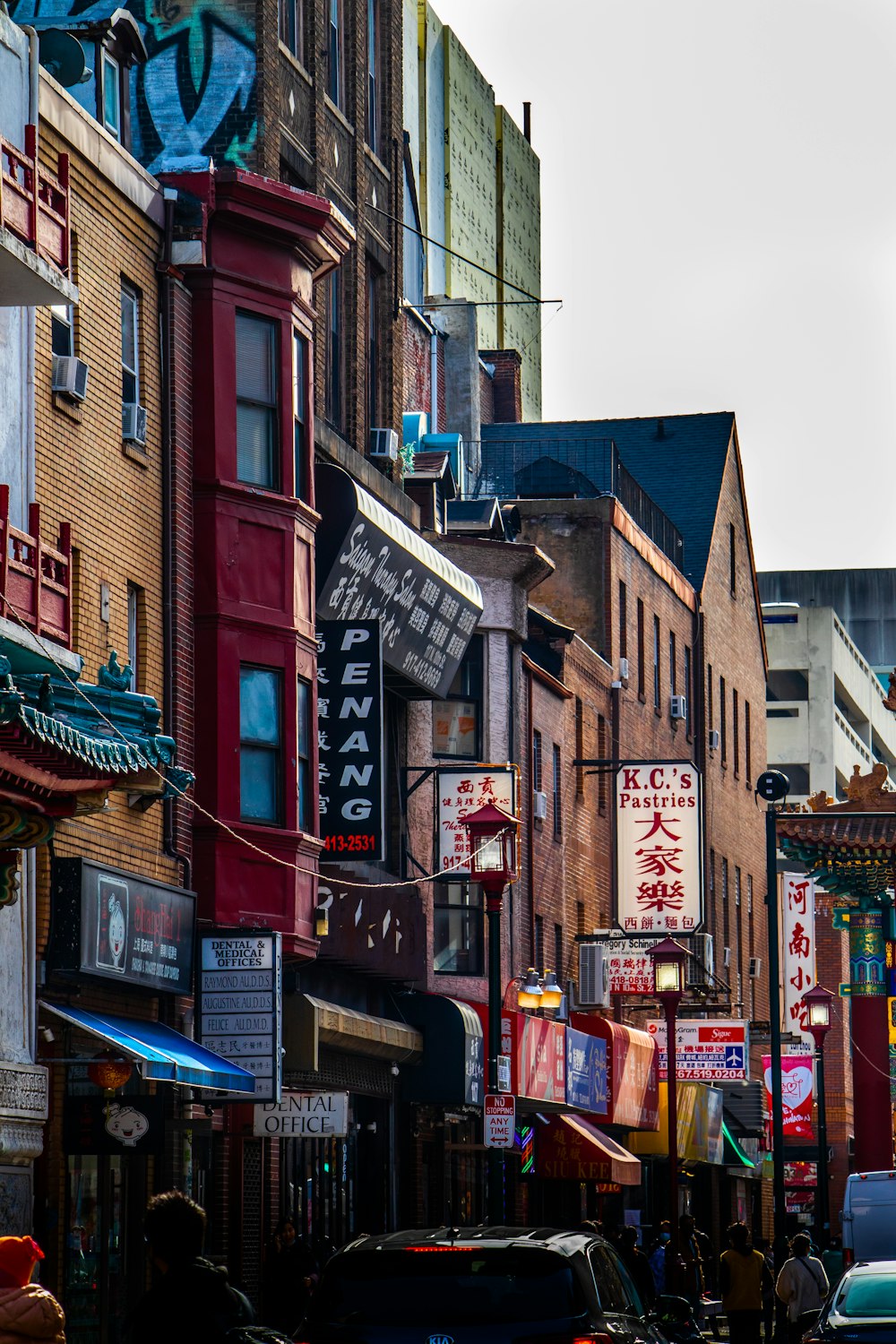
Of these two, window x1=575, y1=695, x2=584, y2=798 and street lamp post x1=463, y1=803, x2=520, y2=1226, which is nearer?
street lamp post x1=463, y1=803, x2=520, y2=1226

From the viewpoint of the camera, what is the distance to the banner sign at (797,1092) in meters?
59.6

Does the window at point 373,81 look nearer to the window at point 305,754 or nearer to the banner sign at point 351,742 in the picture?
the banner sign at point 351,742

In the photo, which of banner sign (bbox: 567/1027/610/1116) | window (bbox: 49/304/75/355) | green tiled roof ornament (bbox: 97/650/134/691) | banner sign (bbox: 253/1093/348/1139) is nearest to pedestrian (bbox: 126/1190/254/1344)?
green tiled roof ornament (bbox: 97/650/134/691)

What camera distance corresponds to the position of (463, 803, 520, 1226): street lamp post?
2723cm

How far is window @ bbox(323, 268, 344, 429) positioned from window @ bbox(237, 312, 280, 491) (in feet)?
18.2

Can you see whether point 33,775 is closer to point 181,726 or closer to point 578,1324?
point 578,1324

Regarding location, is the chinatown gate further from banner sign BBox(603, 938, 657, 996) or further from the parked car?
the parked car

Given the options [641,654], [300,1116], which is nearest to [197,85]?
[300,1116]

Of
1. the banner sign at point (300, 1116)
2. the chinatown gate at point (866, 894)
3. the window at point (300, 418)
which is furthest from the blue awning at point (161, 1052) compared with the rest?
the chinatown gate at point (866, 894)

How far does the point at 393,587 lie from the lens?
31688mm

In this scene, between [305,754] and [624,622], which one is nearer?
[305,754]

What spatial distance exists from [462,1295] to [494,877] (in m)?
14.4

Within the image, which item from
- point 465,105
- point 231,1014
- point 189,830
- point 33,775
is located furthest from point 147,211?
point 465,105

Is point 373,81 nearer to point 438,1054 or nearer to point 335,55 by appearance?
point 335,55
